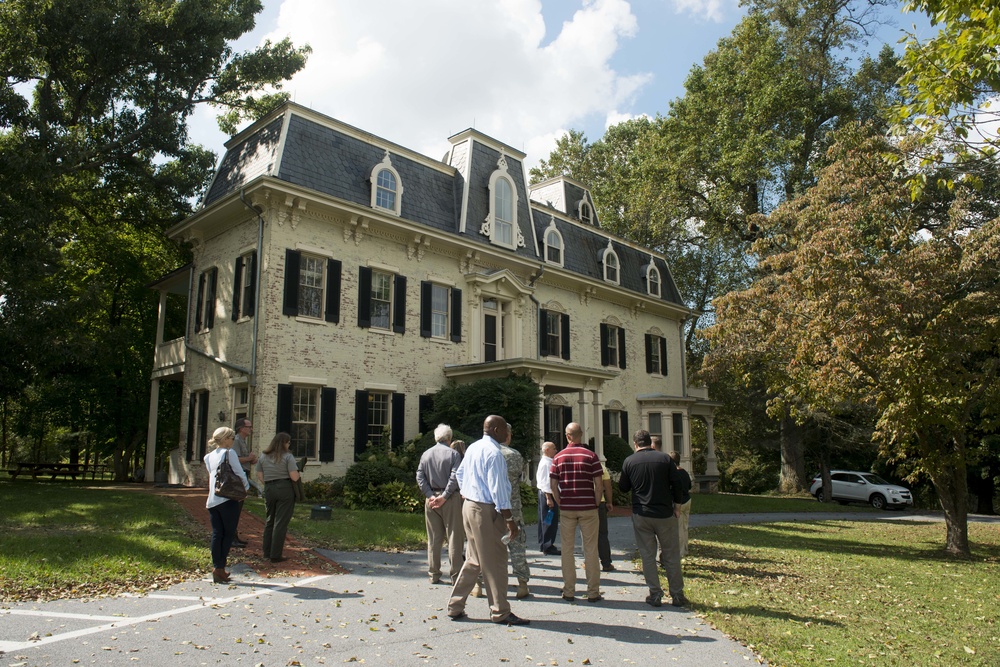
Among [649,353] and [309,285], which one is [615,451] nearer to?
[649,353]

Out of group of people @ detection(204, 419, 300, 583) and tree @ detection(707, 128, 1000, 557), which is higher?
tree @ detection(707, 128, 1000, 557)

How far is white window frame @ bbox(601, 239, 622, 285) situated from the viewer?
88.8ft

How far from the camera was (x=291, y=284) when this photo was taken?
1714 cm

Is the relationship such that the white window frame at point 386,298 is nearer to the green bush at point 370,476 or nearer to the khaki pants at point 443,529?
the green bush at point 370,476

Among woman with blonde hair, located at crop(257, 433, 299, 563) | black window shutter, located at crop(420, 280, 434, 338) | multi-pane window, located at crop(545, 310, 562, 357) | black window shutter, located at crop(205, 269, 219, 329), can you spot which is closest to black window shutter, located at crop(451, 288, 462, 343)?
black window shutter, located at crop(420, 280, 434, 338)

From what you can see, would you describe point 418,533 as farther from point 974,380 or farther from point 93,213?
point 93,213

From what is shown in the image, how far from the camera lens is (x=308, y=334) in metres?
17.3

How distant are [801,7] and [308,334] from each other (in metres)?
25.3

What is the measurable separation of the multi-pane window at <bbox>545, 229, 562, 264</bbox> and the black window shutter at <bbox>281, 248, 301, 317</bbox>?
949cm

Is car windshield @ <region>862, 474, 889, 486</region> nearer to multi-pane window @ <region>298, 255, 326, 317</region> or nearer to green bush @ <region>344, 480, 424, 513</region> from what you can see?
green bush @ <region>344, 480, 424, 513</region>

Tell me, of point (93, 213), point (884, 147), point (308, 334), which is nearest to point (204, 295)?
point (308, 334)

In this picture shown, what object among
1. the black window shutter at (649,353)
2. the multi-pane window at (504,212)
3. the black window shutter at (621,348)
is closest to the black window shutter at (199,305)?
the multi-pane window at (504,212)

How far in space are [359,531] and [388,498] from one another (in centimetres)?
396

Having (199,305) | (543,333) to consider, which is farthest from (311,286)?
(543,333)
